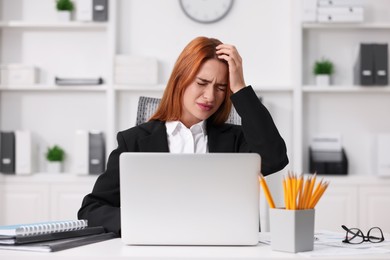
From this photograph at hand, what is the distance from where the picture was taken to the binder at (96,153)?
13.7ft

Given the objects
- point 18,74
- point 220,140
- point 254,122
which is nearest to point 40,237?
point 254,122

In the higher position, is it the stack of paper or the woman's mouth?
the stack of paper

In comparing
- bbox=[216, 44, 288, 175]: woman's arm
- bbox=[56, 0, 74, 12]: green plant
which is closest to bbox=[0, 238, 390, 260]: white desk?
bbox=[216, 44, 288, 175]: woman's arm

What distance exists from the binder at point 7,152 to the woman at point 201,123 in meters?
2.09

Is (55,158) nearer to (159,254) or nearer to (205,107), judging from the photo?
(205,107)

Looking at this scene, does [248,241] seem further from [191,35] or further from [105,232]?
[191,35]

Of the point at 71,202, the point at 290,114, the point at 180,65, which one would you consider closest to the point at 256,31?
the point at 290,114

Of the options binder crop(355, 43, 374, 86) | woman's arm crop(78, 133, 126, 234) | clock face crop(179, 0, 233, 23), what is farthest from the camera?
clock face crop(179, 0, 233, 23)

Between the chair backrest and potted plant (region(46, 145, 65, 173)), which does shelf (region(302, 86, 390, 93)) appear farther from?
the chair backrest

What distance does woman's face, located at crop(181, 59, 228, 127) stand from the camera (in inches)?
86.4

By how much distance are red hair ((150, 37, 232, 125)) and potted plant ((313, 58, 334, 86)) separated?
1974 millimetres

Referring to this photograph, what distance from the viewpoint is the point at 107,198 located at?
2.09m

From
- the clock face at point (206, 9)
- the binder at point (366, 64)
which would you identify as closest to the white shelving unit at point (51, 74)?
the clock face at point (206, 9)

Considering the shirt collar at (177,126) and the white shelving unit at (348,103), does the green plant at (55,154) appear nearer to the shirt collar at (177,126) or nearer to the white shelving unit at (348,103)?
the white shelving unit at (348,103)
